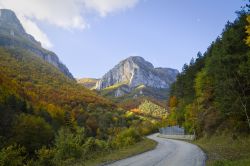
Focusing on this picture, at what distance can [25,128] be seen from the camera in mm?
64562

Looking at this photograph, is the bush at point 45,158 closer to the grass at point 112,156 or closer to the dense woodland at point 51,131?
the dense woodland at point 51,131

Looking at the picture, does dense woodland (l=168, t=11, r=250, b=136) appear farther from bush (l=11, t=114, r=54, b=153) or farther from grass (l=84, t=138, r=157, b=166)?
bush (l=11, t=114, r=54, b=153)

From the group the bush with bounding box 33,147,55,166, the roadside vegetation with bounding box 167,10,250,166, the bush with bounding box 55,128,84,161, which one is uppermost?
the roadside vegetation with bounding box 167,10,250,166

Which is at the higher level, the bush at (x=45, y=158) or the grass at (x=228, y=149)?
the grass at (x=228, y=149)

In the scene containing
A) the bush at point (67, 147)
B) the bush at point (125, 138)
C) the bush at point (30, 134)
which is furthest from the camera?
the bush at point (30, 134)

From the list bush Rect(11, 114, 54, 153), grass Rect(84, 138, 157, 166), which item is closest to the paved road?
grass Rect(84, 138, 157, 166)

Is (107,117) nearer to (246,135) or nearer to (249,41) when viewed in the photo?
(246,135)

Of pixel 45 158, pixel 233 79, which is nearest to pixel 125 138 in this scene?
pixel 233 79

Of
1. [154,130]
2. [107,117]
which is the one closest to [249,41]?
[154,130]

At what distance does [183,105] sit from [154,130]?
199 feet

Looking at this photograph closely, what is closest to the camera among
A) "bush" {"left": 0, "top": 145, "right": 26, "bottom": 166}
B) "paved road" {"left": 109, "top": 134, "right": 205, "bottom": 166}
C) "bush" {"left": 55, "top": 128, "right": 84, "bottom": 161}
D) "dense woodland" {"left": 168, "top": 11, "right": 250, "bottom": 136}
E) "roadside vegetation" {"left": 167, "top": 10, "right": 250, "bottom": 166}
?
"bush" {"left": 0, "top": 145, "right": 26, "bottom": 166}

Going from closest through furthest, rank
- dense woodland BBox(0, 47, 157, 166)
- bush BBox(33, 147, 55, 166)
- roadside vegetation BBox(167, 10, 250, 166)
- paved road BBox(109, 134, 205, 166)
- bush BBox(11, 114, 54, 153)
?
paved road BBox(109, 134, 205, 166) → bush BBox(33, 147, 55, 166) → dense woodland BBox(0, 47, 157, 166) → roadside vegetation BBox(167, 10, 250, 166) → bush BBox(11, 114, 54, 153)

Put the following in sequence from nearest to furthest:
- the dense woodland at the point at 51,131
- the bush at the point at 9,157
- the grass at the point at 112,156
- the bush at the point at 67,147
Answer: the bush at the point at 9,157, the grass at the point at 112,156, the dense woodland at the point at 51,131, the bush at the point at 67,147

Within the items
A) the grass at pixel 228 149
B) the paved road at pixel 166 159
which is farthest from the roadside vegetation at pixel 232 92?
the paved road at pixel 166 159
